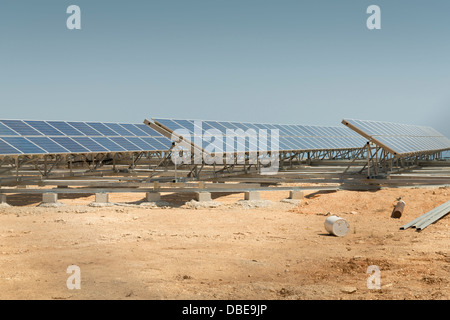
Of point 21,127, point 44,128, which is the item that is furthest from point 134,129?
point 21,127

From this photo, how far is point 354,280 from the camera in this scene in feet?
33.2

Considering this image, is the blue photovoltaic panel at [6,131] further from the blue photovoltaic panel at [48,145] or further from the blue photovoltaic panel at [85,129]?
the blue photovoltaic panel at [85,129]

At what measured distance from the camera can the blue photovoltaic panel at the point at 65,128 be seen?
27438 mm

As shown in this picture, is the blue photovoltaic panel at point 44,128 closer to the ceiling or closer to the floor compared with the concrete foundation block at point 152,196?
closer to the ceiling

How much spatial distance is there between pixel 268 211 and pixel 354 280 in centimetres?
993

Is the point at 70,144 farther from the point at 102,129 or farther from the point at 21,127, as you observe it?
the point at 102,129

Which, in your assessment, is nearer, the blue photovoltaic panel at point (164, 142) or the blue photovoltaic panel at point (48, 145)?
the blue photovoltaic panel at point (48, 145)

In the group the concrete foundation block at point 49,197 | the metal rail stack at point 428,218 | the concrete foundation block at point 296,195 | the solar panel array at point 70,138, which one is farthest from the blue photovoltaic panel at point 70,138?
the metal rail stack at point 428,218

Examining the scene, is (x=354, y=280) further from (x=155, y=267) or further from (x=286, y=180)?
(x=286, y=180)

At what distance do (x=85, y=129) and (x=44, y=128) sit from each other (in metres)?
2.91

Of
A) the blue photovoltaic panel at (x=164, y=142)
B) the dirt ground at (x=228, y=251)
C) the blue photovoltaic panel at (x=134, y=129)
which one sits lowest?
the dirt ground at (x=228, y=251)

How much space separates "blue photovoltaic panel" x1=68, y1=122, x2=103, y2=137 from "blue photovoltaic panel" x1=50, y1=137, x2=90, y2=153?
2.38m

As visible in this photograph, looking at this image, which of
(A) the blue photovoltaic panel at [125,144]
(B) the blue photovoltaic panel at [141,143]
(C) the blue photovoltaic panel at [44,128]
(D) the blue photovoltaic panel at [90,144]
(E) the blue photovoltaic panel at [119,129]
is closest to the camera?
(D) the blue photovoltaic panel at [90,144]

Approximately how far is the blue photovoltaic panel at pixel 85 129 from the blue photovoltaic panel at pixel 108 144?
683 mm
